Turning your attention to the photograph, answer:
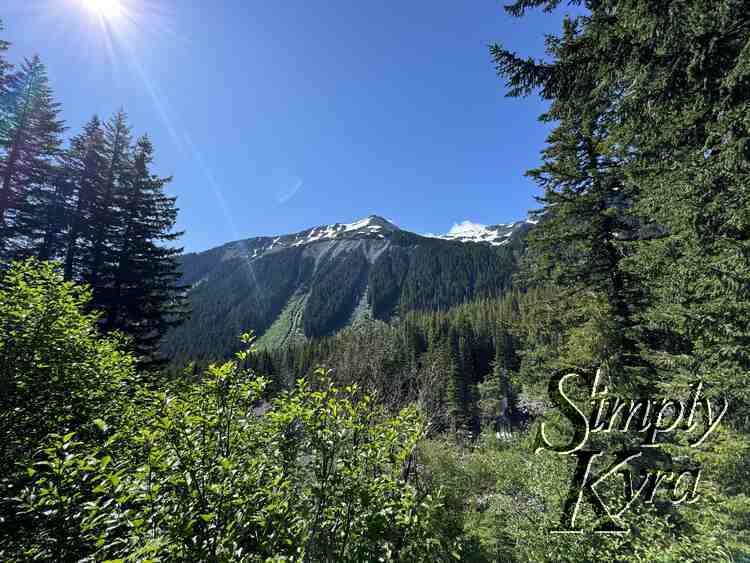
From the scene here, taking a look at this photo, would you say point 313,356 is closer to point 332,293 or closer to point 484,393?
point 484,393

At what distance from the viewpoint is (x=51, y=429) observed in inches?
174

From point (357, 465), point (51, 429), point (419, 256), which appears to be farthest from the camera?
point (419, 256)

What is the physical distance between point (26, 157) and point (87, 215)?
12.1ft

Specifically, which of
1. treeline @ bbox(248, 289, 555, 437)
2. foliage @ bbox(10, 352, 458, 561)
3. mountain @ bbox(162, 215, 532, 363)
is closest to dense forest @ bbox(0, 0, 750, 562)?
foliage @ bbox(10, 352, 458, 561)

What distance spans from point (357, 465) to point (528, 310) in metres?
10.9

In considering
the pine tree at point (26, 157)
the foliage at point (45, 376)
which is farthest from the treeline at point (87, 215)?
the foliage at point (45, 376)

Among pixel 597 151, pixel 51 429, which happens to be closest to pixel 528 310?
pixel 597 151

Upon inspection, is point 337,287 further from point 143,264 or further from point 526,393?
point 526,393

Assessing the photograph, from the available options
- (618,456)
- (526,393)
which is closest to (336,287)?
(526,393)

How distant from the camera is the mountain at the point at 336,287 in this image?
138000 millimetres

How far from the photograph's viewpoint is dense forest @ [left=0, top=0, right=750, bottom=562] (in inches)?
111

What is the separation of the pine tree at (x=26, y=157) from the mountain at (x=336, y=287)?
10847cm

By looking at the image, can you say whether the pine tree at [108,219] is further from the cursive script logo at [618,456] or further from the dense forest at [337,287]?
the dense forest at [337,287]

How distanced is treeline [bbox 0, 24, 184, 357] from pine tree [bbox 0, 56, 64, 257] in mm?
35
